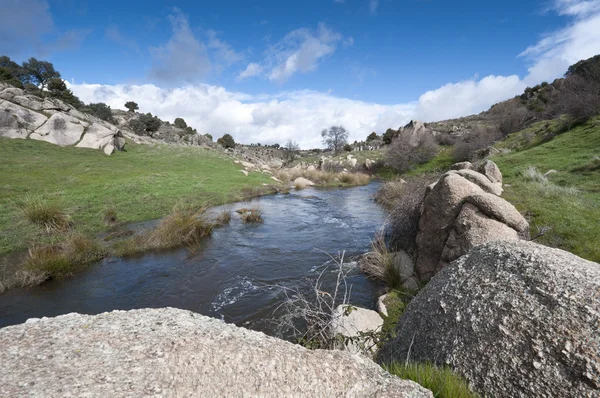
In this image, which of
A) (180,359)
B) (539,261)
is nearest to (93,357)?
(180,359)

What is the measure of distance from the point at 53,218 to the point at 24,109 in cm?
3261

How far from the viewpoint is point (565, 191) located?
11.7 meters

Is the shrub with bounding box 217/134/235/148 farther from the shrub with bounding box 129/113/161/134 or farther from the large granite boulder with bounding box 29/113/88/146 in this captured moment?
the large granite boulder with bounding box 29/113/88/146

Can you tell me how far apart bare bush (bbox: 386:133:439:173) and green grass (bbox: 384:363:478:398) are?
47591mm

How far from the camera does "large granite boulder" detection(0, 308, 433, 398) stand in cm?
249

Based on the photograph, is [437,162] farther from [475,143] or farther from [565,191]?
[565,191]

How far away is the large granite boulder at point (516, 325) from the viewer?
96.5 inches

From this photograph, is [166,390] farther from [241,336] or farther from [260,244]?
[260,244]

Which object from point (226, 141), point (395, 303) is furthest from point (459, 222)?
point (226, 141)

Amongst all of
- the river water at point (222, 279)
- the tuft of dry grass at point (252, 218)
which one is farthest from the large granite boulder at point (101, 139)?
the river water at point (222, 279)

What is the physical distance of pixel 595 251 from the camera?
666 centimetres

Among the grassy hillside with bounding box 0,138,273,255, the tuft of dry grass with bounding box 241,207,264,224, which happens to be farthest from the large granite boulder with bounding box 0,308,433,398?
the tuft of dry grass with bounding box 241,207,264,224

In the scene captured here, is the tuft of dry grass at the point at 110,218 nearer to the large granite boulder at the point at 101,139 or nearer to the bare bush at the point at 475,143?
the large granite boulder at the point at 101,139

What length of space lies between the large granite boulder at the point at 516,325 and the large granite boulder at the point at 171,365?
77 centimetres
